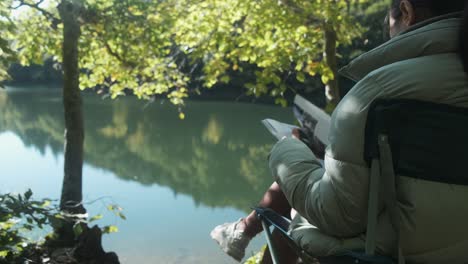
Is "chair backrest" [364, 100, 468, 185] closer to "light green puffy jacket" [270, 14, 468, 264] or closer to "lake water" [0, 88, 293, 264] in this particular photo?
"light green puffy jacket" [270, 14, 468, 264]

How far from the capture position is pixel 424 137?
986mm

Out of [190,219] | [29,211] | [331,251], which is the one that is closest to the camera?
[331,251]

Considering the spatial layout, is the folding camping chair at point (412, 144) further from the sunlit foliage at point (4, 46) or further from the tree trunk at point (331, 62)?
the tree trunk at point (331, 62)

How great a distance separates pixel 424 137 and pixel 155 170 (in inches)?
542

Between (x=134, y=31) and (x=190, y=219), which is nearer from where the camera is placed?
(x=134, y=31)

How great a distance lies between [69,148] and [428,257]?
4431 millimetres

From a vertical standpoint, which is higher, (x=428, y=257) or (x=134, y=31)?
(x=134, y=31)

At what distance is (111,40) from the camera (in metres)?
5.68

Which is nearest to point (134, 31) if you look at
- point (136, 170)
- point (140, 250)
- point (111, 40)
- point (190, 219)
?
point (111, 40)

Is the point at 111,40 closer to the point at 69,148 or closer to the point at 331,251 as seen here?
the point at 69,148

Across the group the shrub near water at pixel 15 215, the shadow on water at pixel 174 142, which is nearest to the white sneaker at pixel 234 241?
the shrub near water at pixel 15 215

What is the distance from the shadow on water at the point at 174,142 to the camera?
42.1 feet

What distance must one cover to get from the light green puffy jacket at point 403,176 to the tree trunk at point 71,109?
3901 mm

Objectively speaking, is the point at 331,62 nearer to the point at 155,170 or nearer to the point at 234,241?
the point at 234,241
